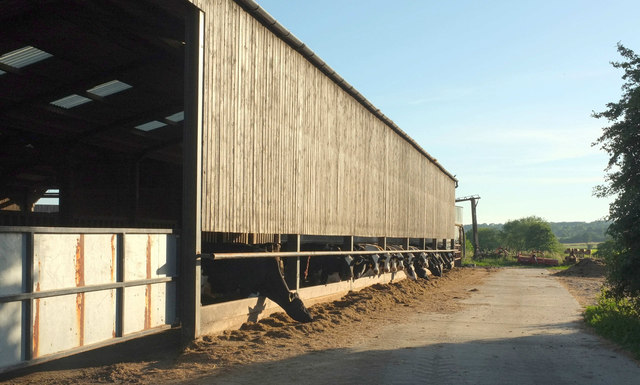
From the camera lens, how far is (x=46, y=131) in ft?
45.9

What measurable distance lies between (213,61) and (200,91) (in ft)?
2.12

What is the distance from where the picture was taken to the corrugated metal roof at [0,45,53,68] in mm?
9375

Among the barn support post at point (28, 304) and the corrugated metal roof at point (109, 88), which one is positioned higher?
the corrugated metal roof at point (109, 88)

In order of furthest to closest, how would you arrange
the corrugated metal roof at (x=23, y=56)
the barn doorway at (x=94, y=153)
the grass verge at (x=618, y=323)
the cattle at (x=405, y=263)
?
the cattle at (x=405, y=263)
the corrugated metal roof at (x=23, y=56)
the grass verge at (x=618, y=323)
the barn doorway at (x=94, y=153)

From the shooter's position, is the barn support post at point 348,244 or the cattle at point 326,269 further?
the barn support post at point 348,244

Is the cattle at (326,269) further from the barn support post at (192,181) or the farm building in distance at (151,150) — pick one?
the barn support post at (192,181)

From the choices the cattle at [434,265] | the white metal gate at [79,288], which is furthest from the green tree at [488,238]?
the white metal gate at [79,288]

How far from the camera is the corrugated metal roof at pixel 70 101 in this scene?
1183cm

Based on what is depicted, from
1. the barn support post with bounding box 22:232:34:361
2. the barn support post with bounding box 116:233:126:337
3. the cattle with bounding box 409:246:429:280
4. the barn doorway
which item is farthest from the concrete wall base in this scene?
the cattle with bounding box 409:246:429:280

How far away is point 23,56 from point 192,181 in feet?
12.8

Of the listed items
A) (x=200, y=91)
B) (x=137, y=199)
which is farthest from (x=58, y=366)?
(x=137, y=199)

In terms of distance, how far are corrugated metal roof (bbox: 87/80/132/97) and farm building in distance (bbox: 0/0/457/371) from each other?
0.04 meters

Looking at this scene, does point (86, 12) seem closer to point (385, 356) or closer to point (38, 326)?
point (38, 326)

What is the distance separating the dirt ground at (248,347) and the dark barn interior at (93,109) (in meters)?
4.67
